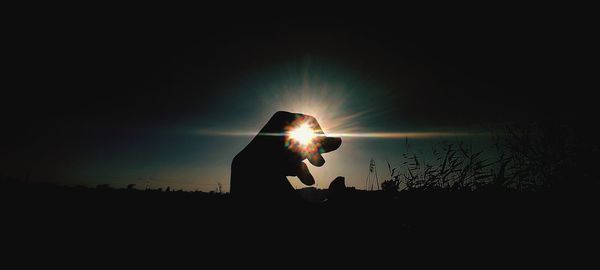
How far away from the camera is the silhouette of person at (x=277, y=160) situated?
2230 mm

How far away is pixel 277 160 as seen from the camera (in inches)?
91.0

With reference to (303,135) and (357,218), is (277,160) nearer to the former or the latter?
(303,135)

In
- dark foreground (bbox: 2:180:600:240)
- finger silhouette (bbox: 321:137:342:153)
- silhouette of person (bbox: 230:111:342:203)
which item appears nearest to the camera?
dark foreground (bbox: 2:180:600:240)

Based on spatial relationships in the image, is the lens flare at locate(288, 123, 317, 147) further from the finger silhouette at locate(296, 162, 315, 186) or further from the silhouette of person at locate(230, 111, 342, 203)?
the finger silhouette at locate(296, 162, 315, 186)

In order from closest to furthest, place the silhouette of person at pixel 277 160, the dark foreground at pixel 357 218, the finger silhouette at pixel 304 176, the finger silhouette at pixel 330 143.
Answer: the dark foreground at pixel 357 218
the silhouette of person at pixel 277 160
the finger silhouette at pixel 304 176
the finger silhouette at pixel 330 143

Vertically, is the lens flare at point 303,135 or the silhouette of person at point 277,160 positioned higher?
the lens flare at point 303,135

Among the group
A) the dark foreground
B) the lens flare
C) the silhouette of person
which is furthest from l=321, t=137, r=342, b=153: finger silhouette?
the dark foreground

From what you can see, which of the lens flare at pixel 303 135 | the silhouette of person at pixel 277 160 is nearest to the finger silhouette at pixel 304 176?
the silhouette of person at pixel 277 160

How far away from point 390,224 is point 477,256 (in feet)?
2.29

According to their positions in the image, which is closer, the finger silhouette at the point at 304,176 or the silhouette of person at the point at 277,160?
the silhouette of person at the point at 277,160

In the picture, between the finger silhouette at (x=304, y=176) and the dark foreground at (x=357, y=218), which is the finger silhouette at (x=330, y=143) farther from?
the dark foreground at (x=357, y=218)

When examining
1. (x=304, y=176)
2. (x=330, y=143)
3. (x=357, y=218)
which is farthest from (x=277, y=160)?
(x=357, y=218)

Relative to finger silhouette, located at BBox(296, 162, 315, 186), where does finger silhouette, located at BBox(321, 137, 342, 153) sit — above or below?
above

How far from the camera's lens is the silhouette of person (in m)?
2.23
